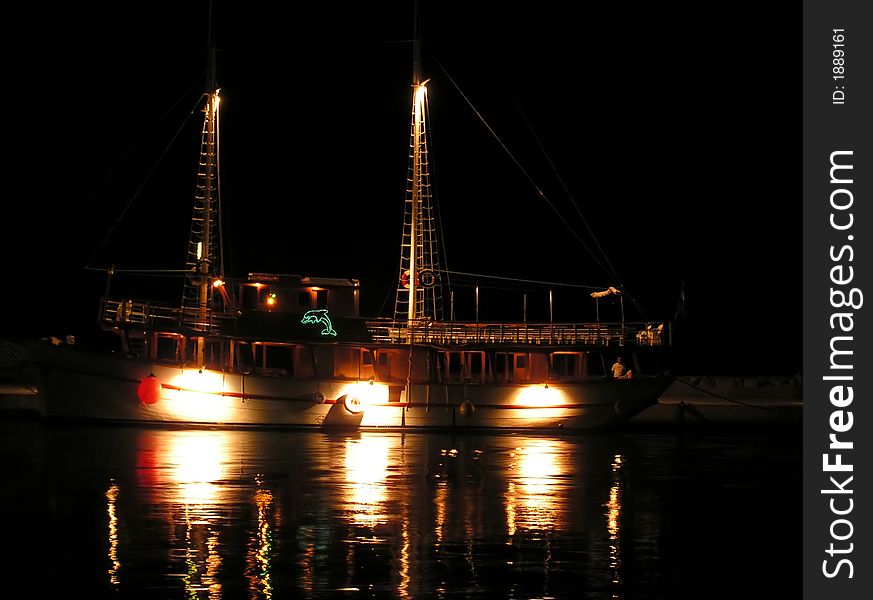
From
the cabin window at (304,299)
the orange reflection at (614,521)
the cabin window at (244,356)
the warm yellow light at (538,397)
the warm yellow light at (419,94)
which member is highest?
the warm yellow light at (419,94)

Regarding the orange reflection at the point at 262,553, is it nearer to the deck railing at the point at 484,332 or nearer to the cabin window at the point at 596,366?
the deck railing at the point at 484,332

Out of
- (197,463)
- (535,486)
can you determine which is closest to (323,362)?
(197,463)

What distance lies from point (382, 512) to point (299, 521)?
1.86m

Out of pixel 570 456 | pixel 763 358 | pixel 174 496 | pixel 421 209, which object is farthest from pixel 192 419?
pixel 763 358

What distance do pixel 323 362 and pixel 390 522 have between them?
82.4ft

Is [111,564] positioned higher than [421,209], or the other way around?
[421,209]

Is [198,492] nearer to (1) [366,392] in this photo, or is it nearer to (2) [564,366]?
(1) [366,392]

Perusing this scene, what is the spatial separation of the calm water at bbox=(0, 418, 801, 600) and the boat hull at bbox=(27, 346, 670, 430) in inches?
270

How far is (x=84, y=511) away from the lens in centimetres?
2347

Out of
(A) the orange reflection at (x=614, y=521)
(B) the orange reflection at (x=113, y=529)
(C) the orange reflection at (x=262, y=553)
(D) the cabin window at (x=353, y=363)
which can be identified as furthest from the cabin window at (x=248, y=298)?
(C) the orange reflection at (x=262, y=553)

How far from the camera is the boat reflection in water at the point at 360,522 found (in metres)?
17.5

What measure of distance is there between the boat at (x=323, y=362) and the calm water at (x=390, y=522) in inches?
278

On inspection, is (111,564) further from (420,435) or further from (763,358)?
(763,358)

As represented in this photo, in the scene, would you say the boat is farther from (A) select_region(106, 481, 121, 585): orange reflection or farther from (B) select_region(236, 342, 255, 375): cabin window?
(A) select_region(106, 481, 121, 585): orange reflection
